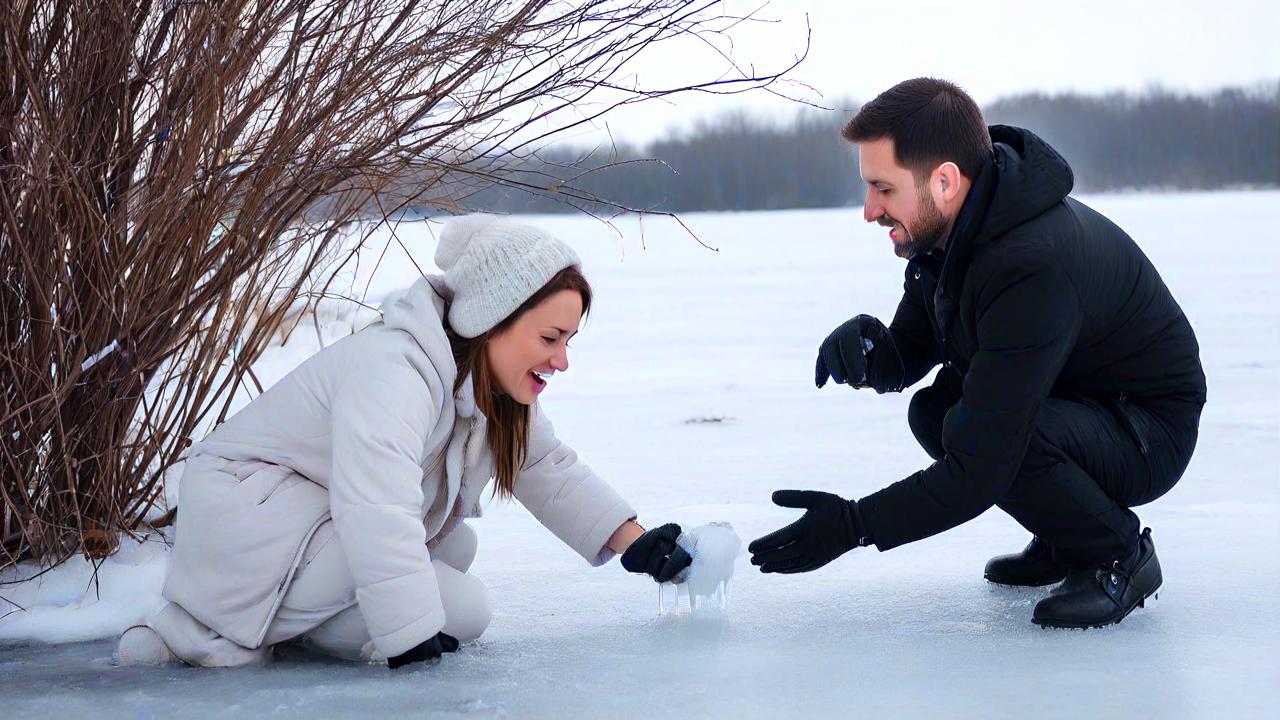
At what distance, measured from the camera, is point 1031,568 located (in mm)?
2414

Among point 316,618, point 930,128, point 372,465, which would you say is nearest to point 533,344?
point 372,465

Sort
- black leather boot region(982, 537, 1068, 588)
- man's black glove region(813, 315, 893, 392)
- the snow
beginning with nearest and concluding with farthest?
the snow → black leather boot region(982, 537, 1068, 588) → man's black glove region(813, 315, 893, 392)

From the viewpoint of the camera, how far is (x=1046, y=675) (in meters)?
1.90

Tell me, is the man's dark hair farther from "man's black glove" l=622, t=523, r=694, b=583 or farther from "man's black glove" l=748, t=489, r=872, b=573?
"man's black glove" l=622, t=523, r=694, b=583

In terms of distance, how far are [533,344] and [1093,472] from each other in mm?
974

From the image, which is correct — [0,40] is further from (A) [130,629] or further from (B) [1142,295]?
(B) [1142,295]

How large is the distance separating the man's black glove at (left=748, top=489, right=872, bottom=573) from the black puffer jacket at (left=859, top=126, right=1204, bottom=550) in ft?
0.11

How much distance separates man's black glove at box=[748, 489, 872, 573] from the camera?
83.1 inches

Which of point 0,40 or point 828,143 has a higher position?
point 828,143

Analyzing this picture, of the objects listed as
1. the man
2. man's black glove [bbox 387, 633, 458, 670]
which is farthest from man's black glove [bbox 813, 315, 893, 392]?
man's black glove [bbox 387, 633, 458, 670]

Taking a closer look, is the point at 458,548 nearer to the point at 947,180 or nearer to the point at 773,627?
the point at 773,627

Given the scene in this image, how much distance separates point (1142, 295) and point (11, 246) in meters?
1.93

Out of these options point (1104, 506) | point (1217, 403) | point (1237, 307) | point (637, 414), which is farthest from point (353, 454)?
point (1237, 307)

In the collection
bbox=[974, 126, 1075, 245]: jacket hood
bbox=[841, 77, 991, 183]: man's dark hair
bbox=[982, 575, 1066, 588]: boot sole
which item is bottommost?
bbox=[982, 575, 1066, 588]: boot sole
